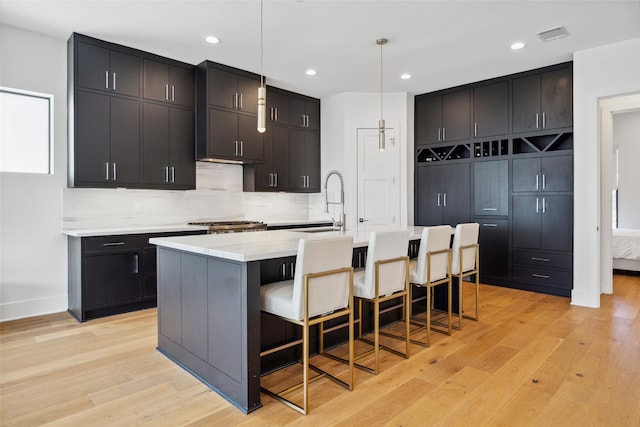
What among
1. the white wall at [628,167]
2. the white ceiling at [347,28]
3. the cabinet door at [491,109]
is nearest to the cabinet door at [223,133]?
the white ceiling at [347,28]

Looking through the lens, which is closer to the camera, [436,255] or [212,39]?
[436,255]

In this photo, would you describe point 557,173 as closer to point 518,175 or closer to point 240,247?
point 518,175

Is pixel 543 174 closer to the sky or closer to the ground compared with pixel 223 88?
closer to the ground

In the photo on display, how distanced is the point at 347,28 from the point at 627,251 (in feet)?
17.8

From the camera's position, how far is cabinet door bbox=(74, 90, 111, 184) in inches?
154

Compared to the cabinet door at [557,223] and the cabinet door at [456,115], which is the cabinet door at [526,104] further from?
the cabinet door at [557,223]

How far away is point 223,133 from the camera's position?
4855mm

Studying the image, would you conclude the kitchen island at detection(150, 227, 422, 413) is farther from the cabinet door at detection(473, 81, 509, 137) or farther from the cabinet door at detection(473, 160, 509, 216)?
the cabinet door at detection(473, 81, 509, 137)

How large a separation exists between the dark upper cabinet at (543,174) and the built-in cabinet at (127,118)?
14.2 feet

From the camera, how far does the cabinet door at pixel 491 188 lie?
17.1 ft

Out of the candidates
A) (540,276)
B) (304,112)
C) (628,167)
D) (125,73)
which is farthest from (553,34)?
(628,167)

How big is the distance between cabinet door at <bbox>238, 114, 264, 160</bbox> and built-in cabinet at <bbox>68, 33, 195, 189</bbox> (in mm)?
631

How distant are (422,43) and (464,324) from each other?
300 cm

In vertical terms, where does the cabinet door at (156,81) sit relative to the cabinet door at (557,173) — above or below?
above
